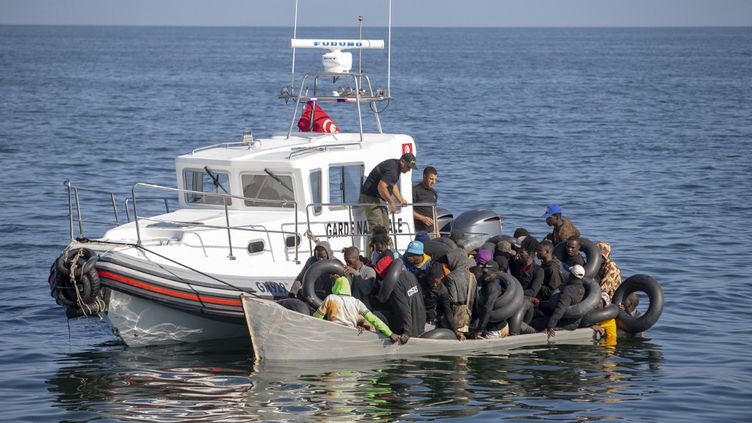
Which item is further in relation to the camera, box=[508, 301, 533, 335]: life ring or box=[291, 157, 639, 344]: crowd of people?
box=[508, 301, 533, 335]: life ring

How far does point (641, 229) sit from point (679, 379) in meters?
10.5

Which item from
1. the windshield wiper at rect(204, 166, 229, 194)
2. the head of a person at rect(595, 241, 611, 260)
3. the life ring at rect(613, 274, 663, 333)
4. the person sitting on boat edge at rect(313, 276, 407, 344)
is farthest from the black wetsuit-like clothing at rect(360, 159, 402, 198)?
the life ring at rect(613, 274, 663, 333)

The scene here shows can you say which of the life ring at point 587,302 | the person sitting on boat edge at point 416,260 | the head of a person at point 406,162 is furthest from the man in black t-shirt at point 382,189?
the life ring at point 587,302

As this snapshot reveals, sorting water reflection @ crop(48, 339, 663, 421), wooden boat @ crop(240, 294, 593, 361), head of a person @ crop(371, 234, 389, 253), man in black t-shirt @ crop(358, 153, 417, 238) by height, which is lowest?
water reflection @ crop(48, 339, 663, 421)

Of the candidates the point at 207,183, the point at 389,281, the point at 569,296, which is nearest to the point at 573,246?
the point at 569,296

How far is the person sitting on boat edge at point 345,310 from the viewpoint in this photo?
44.9ft

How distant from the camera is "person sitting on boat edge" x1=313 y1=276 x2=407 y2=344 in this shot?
1369 centimetres

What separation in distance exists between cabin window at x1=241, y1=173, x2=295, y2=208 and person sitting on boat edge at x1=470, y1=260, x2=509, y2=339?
2.67 meters

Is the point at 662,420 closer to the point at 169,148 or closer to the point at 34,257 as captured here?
the point at 34,257

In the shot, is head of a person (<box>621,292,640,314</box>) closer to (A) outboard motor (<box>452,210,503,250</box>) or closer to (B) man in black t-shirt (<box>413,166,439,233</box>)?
(A) outboard motor (<box>452,210,503,250</box>)

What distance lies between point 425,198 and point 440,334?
276 centimetres

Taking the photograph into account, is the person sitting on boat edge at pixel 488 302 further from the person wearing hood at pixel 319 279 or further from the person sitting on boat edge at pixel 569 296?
the person wearing hood at pixel 319 279

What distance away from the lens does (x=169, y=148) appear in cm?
3841

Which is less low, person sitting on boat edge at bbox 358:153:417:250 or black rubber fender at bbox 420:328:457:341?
person sitting on boat edge at bbox 358:153:417:250
